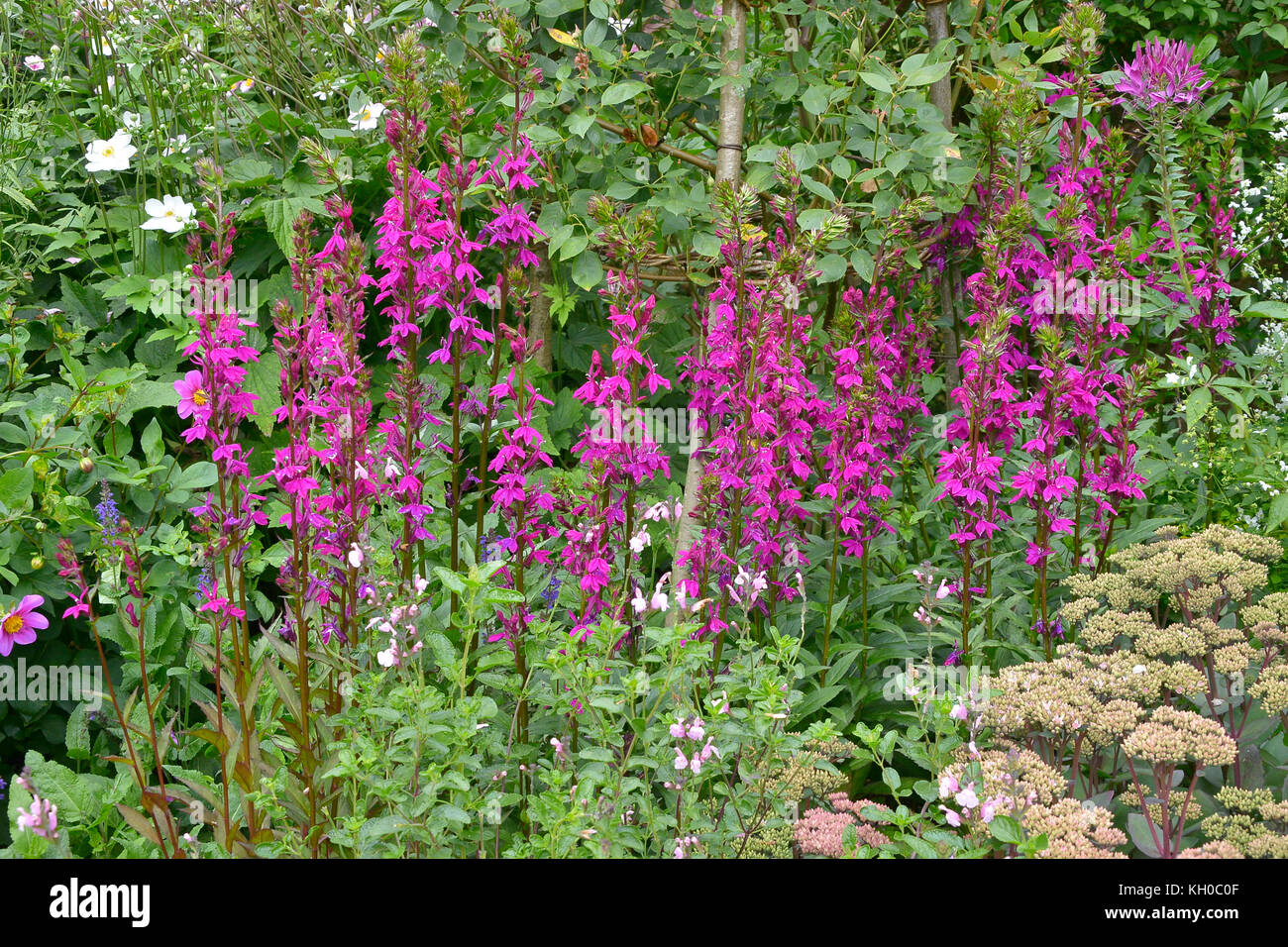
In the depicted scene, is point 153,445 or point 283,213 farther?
point 283,213

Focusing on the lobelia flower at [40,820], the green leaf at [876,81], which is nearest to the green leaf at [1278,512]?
the green leaf at [876,81]

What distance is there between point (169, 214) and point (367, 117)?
2.50 ft

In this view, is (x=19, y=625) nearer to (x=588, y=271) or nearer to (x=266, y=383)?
(x=266, y=383)

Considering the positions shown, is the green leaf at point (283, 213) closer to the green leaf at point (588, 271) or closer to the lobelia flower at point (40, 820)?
the green leaf at point (588, 271)

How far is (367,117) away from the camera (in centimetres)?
386

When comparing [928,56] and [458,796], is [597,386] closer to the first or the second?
[458,796]

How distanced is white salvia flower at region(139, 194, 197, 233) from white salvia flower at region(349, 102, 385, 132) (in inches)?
25.7

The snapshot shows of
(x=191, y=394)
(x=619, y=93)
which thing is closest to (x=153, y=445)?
(x=191, y=394)

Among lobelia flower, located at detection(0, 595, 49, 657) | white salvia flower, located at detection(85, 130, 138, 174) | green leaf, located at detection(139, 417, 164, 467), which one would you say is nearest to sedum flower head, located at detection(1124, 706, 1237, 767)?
lobelia flower, located at detection(0, 595, 49, 657)

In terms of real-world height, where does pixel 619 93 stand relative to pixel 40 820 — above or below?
above

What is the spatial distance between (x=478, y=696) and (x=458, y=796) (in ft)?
0.60

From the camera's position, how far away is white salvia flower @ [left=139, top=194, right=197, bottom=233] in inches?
138

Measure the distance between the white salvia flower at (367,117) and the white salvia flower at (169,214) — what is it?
2.14ft
